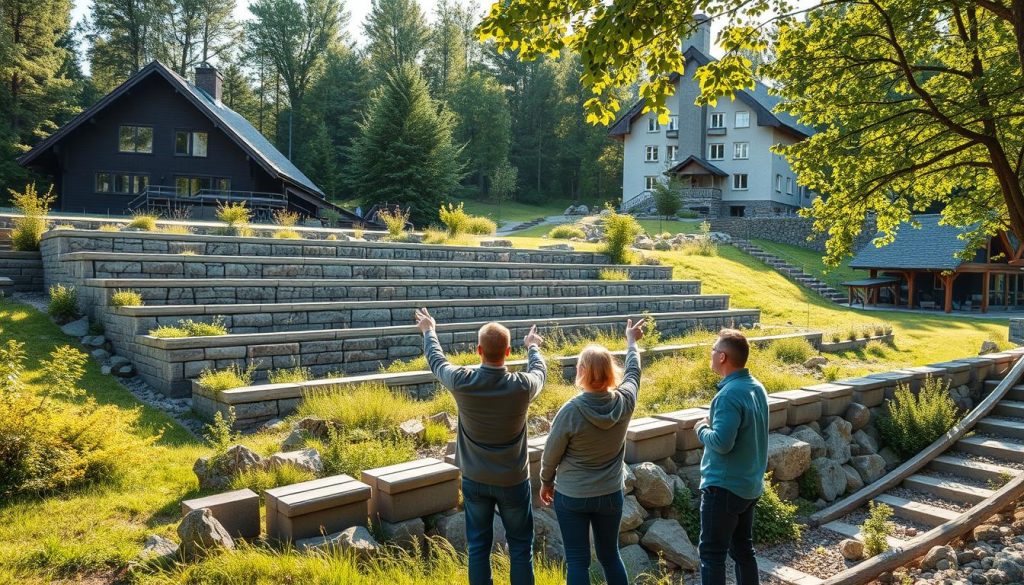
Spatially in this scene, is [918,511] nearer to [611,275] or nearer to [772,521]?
[772,521]

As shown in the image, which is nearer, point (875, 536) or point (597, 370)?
point (597, 370)

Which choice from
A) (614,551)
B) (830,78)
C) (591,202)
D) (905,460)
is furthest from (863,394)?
(591,202)

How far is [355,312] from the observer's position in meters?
10.1

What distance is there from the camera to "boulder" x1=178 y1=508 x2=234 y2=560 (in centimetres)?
400

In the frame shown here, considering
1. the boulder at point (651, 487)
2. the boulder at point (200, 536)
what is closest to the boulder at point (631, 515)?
the boulder at point (651, 487)

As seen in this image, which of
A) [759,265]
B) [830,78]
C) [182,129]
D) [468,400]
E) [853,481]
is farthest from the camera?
[182,129]

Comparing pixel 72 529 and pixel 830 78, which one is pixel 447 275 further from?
pixel 72 529

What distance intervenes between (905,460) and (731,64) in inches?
217

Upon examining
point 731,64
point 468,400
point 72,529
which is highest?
point 731,64

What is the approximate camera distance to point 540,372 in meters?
4.01

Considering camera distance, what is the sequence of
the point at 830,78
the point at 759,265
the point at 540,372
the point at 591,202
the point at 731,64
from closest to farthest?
the point at 540,372 → the point at 731,64 → the point at 830,78 → the point at 759,265 → the point at 591,202

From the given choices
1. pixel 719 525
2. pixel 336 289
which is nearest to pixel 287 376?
pixel 336 289

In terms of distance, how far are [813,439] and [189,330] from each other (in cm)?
728

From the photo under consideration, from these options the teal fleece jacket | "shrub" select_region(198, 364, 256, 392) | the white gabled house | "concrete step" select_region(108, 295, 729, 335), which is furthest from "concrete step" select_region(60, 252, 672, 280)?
the white gabled house
